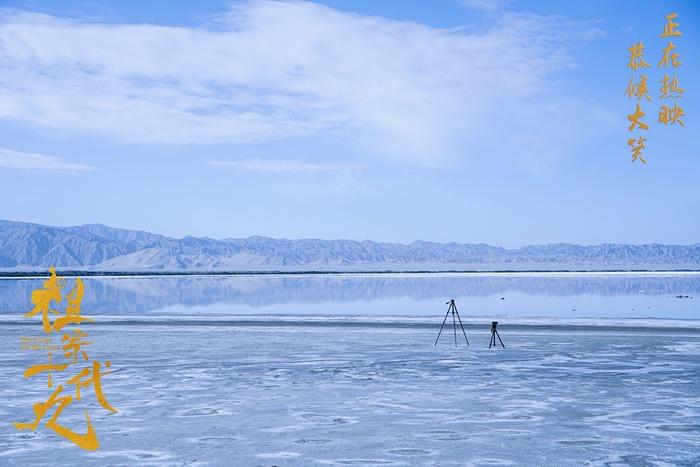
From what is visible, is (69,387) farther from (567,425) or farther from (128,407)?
(567,425)

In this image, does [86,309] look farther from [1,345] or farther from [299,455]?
[299,455]

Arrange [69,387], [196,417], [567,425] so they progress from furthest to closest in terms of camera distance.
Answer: [69,387] < [196,417] < [567,425]

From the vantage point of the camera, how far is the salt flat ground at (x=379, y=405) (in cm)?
888

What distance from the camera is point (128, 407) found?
38.9ft

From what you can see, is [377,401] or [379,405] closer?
[379,405]

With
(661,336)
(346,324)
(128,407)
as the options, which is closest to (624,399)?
(128,407)

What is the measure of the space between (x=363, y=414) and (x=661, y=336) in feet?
49.7

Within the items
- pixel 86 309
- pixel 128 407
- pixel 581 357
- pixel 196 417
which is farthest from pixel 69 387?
pixel 86 309

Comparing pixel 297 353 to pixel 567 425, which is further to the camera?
pixel 297 353

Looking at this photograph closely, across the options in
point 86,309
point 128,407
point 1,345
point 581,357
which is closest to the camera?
point 128,407

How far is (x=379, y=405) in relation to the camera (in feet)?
39.2

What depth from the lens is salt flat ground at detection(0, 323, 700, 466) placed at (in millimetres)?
8883

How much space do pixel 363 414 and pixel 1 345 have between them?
49.4ft

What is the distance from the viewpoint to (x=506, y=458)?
8.57 m
